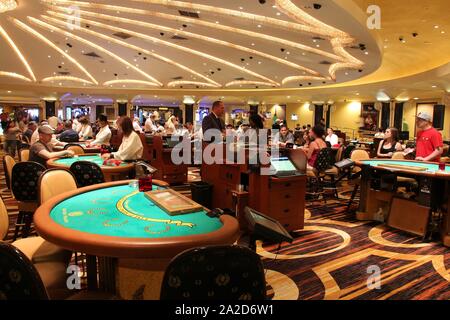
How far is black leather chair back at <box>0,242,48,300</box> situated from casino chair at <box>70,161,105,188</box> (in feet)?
8.89

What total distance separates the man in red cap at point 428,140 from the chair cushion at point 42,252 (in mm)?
5177

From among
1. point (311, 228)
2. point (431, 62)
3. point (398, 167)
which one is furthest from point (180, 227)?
point (431, 62)

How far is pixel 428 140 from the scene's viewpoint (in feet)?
18.3

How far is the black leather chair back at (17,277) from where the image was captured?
135 centimetres

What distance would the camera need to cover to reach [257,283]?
1441mm

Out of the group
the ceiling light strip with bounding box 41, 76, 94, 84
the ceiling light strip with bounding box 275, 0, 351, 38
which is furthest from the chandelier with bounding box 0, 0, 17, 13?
the ceiling light strip with bounding box 41, 76, 94, 84

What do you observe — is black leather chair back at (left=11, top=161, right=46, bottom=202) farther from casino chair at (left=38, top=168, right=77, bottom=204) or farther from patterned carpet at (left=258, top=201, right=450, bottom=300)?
patterned carpet at (left=258, top=201, right=450, bottom=300)

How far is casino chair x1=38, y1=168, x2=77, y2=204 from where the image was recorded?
9.97ft

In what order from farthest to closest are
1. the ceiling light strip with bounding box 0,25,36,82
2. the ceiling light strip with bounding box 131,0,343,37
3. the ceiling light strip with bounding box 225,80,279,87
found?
the ceiling light strip with bounding box 225,80,279,87 < the ceiling light strip with bounding box 0,25,36,82 < the ceiling light strip with bounding box 131,0,343,37

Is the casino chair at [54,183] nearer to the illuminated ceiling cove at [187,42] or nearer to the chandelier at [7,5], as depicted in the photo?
the illuminated ceiling cove at [187,42]

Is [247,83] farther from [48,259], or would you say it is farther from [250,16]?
[48,259]

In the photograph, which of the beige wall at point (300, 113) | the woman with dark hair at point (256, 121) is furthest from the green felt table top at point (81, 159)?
the beige wall at point (300, 113)
